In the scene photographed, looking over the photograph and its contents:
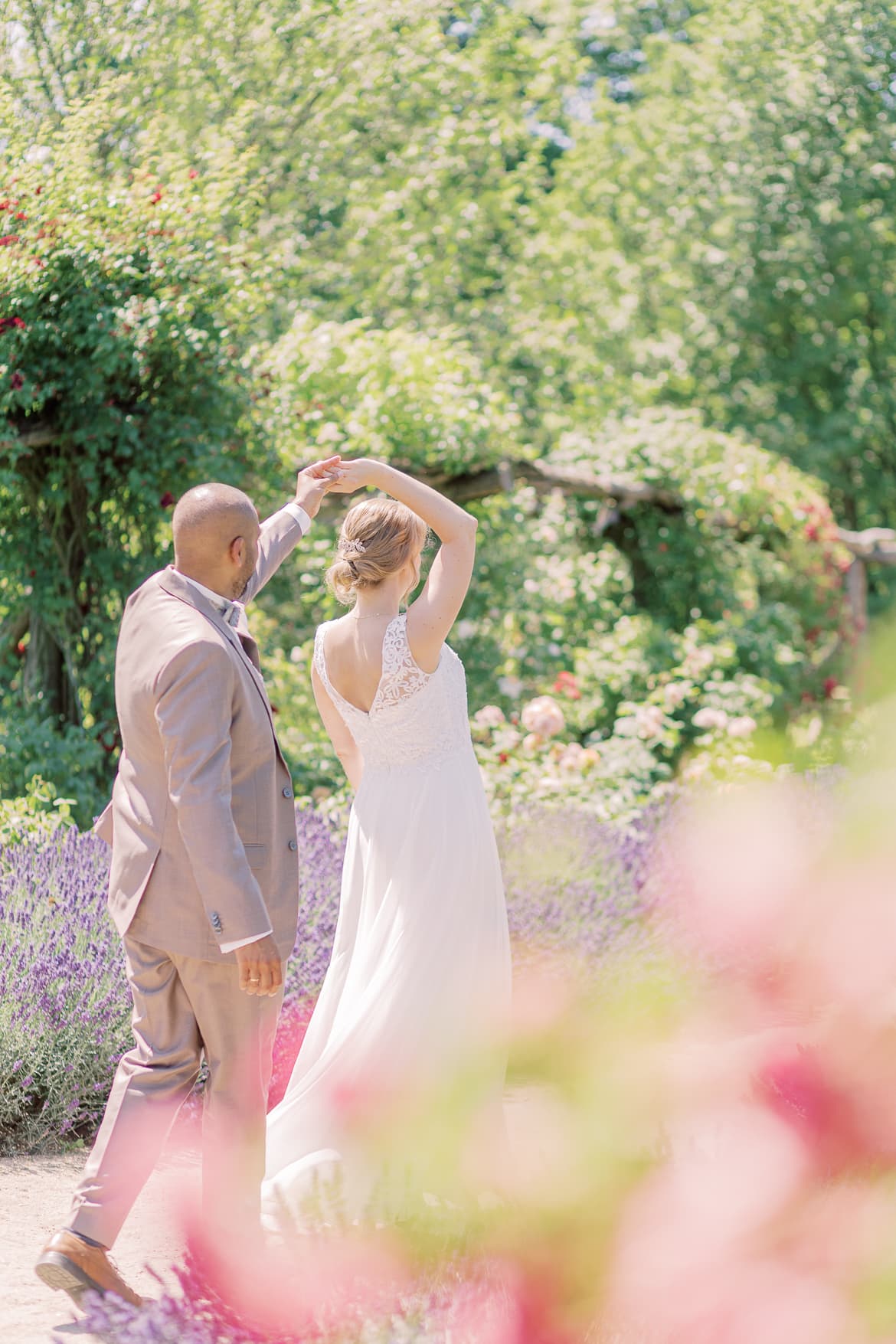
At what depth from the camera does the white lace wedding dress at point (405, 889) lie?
2871mm

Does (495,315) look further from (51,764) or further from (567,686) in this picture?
(51,764)

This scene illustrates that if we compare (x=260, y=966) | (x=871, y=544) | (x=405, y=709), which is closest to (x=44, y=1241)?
(x=260, y=966)

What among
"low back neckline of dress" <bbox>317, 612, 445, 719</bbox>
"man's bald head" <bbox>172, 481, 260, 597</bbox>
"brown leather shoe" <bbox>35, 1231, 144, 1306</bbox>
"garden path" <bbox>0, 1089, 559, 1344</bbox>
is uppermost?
"man's bald head" <bbox>172, 481, 260, 597</bbox>

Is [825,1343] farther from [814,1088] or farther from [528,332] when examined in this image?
[528,332]

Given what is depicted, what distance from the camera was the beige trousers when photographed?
7.61 feet

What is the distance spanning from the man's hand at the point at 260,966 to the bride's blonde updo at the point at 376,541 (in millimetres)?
922

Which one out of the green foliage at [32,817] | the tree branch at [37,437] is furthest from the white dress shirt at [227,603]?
the tree branch at [37,437]

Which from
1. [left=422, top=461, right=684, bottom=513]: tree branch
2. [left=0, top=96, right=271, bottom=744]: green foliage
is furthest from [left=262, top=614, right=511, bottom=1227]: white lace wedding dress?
[left=422, top=461, right=684, bottom=513]: tree branch

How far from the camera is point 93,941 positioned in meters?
3.61

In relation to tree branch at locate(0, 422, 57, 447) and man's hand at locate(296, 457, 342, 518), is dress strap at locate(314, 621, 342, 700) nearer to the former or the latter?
man's hand at locate(296, 457, 342, 518)

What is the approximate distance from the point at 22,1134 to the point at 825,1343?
315 cm

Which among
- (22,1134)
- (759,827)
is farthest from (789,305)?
(759,827)

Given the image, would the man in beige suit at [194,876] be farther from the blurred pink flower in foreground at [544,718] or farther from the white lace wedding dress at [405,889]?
the blurred pink flower in foreground at [544,718]

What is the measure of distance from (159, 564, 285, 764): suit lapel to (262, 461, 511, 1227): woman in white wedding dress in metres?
0.49
